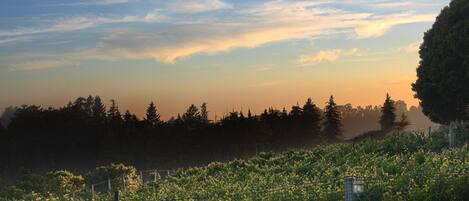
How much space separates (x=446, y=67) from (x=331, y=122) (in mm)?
45051

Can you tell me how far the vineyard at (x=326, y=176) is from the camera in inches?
543

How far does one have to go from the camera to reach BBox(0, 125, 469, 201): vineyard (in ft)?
45.3

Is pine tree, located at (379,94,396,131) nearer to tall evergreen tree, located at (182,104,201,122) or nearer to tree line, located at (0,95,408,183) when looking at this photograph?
tree line, located at (0,95,408,183)

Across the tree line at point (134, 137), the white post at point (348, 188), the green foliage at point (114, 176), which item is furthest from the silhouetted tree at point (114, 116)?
the white post at point (348, 188)

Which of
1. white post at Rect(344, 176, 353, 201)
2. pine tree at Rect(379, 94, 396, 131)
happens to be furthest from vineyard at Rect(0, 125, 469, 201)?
pine tree at Rect(379, 94, 396, 131)

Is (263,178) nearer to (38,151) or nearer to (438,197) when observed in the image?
(438,197)

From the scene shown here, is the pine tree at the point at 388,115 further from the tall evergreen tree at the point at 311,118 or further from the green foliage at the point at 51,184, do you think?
the green foliage at the point at 51,184

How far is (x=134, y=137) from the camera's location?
66562mm

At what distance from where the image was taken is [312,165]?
25.8 m

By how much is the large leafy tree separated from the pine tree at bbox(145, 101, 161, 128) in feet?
132

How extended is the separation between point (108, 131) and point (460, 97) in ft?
143

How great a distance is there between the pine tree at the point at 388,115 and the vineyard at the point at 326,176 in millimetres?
40030

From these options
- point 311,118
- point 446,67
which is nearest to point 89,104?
point 311,118

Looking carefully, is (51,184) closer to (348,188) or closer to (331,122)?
(348,188)
